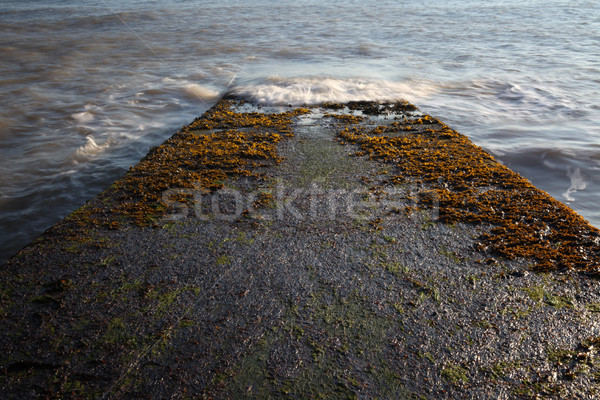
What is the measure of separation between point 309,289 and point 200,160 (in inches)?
55.3

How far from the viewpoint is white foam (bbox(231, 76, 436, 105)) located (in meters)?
4.22

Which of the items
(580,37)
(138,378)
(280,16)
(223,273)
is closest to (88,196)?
(223,273)

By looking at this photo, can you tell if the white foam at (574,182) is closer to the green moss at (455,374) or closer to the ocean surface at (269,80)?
the ocean surface at (269,80)

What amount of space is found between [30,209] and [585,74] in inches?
320

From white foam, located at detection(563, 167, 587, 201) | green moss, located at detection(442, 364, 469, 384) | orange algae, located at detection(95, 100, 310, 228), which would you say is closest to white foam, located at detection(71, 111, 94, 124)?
orange algae, located at detection(95, 100, 310, 228)

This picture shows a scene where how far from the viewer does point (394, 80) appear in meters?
6.06

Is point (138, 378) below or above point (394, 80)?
below

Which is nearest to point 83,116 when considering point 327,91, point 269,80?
point 269,80

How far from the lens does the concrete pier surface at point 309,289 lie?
1.26 meters

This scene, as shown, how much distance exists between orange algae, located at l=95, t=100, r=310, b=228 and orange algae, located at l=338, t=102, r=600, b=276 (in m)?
0.66

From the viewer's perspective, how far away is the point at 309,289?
1616 mm

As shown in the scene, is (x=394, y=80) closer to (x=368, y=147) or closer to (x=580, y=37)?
(x=368, y=147)

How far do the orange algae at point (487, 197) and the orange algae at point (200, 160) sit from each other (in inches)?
25.9

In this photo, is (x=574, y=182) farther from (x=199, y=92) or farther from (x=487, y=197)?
(x=199, y=92)
